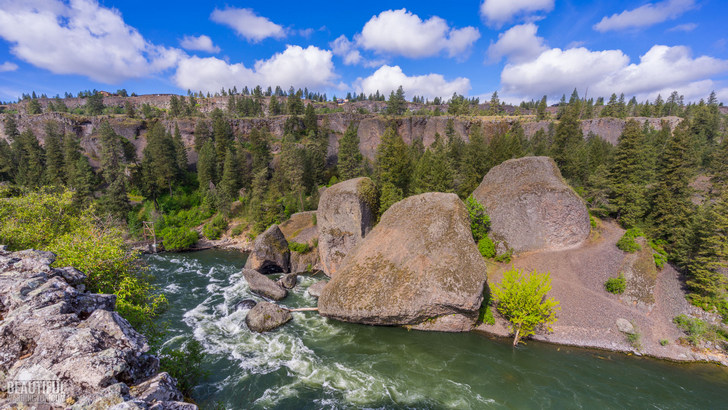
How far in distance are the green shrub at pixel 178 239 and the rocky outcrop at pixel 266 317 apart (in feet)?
104

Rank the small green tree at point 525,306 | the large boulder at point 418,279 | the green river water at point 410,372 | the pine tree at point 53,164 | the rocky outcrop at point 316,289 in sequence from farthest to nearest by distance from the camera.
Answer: the pine tree at point 53,164
the rocky outcrop at point 316,289
the large boulder at point 418,279
the small green tree at point 525,306
the green river water at point 410,372

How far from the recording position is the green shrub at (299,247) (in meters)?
40.4

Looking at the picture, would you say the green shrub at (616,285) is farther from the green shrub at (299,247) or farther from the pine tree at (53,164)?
the pine tree at (53,164)

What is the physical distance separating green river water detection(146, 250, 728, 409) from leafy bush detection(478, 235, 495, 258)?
12.6 metres

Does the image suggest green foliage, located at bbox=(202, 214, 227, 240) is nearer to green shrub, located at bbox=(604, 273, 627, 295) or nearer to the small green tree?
the small green tree

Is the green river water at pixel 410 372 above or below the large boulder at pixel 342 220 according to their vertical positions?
below

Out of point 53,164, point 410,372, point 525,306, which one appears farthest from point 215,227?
point 525,306

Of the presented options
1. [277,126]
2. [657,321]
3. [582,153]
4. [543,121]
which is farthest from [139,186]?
[543,121]

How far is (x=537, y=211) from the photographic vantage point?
1348 inches

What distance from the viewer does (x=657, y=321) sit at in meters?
24.5

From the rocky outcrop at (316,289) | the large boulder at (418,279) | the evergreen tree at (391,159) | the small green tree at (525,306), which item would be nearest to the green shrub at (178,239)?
the rocky outcrop at (316,289)

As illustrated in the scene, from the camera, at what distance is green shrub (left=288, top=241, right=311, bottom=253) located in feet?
133

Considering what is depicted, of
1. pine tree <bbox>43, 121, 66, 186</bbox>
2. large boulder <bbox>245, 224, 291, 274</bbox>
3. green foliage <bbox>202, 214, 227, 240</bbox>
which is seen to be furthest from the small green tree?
pine tree <bbox>43, 121, 66, 186</bbox>

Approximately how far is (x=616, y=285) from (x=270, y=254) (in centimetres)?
4018
